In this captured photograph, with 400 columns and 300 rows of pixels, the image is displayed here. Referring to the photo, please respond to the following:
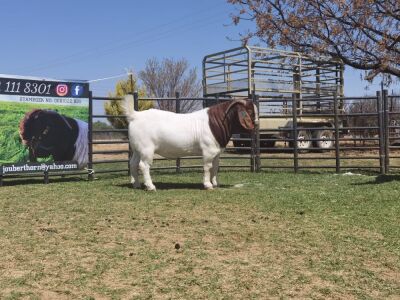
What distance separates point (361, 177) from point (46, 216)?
719 cm

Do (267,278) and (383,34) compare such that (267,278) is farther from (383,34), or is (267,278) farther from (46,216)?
(383,34)

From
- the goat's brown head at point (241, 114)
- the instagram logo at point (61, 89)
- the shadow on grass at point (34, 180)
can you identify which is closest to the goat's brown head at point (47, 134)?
the instagram logo at point (61, 89)

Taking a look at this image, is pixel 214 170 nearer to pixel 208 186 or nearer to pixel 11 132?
pixel 208 186

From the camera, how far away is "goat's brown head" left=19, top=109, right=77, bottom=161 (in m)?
10.8

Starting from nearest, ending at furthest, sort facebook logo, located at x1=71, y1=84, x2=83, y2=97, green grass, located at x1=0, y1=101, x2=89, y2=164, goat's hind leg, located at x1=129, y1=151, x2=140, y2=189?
1. goat's hind leg, located at x1=129, y1=151, x2=140, y2=189
2. green grass, located at x1=0, y1=101, x2=89, y2=164
3. facebook logo, located at x1=71, y1=84, x2=83, y2=97

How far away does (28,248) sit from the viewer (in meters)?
5.15

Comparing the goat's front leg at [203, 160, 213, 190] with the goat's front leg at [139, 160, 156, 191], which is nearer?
the goat's front leg at [139, 160, 156, 191]

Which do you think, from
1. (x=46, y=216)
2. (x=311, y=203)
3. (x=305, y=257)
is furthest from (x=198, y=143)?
(x=305, y=257)

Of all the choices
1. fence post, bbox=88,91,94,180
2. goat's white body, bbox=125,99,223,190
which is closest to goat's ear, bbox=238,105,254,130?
goat's white body, bbox=125,99,223,190

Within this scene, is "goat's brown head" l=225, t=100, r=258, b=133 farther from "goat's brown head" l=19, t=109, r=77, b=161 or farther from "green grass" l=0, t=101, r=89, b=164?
"green grass" l=0, t=101, r=89, b=164

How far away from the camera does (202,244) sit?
525 cm

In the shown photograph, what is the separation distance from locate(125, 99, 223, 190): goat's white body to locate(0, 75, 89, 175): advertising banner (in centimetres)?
238

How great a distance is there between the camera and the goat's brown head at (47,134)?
10.8m

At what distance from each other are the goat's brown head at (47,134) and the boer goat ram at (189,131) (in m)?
2.31
